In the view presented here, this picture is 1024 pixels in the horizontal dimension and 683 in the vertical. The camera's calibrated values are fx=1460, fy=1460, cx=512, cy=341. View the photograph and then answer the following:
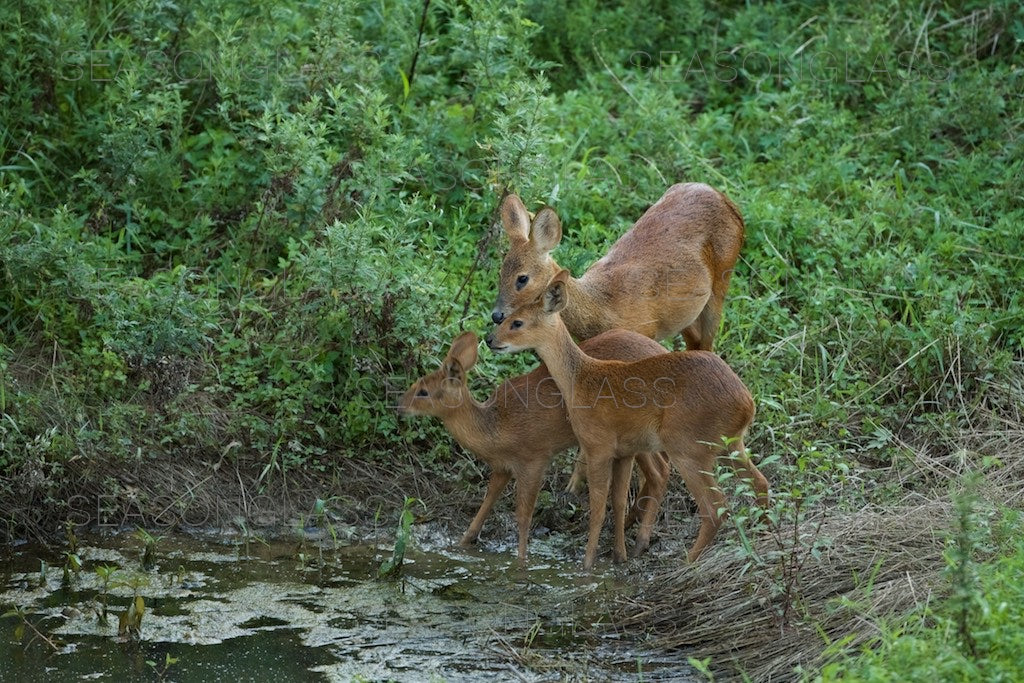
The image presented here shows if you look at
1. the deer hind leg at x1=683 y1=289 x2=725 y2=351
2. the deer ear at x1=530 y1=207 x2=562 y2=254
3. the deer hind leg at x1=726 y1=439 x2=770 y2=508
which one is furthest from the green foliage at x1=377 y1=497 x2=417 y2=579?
the deer hind leg at x1=683 y1=289 x2=725 y2=351

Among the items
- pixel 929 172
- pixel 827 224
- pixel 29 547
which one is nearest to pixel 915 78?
pixel 929 172

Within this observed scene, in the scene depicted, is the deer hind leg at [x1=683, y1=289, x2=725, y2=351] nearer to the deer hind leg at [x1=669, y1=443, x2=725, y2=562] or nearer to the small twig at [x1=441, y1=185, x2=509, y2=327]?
the small twig at [x1=441, y1=185, x2=509, y2=327]

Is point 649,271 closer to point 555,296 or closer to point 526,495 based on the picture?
point 555,296

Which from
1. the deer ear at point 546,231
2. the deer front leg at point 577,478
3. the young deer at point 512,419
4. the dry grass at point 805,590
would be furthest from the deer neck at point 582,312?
the dry grass at point 805,590

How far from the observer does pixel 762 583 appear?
20.0 ft

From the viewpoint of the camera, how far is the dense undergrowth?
25.9 ft

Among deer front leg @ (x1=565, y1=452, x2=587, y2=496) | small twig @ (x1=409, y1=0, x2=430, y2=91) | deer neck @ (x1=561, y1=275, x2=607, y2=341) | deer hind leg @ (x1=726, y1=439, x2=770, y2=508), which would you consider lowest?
deer front leg @ (x1=565, y1=452, x2=587, y2=496)

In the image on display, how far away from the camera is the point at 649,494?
7.71 metres

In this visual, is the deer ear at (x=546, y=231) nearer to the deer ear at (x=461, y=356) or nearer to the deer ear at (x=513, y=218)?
the deer ear at (x=513, y=218)

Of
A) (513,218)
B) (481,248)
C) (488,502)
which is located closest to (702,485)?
(488,502)

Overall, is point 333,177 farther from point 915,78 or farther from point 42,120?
point 915,78

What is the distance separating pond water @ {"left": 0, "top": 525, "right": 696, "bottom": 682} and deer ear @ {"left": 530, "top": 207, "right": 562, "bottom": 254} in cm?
159

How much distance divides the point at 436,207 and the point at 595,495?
2.78 m

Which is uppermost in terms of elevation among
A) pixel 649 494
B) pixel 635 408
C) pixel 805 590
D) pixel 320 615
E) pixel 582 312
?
pixel 582 312
